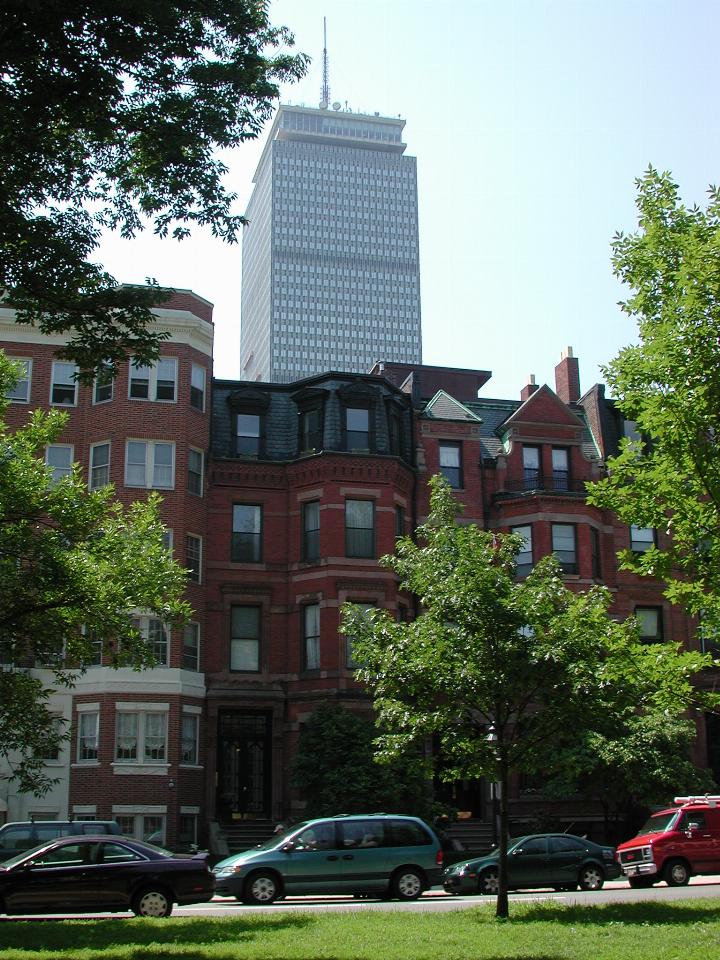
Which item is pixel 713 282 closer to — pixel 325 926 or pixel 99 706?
pixel 325 926

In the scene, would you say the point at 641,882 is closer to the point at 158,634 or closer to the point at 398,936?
the point at 398,936

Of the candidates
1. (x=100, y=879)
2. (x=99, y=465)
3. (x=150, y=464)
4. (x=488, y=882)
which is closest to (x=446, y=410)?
(x=150, y=464)

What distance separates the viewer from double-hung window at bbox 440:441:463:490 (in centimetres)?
4081

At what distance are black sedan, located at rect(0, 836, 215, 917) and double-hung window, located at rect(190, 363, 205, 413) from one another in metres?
19.9

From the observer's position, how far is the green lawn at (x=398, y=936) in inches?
548

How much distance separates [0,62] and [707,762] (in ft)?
116

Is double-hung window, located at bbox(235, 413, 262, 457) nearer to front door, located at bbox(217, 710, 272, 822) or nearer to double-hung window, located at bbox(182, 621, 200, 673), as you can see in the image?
double-hung window, located at bbox(182, 621, 200, 673)

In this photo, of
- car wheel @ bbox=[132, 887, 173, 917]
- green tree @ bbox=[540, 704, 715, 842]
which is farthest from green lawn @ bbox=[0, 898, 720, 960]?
green tree @ bbox=[540, 704, 715, 842]

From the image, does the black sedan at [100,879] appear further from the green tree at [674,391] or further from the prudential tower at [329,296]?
the prudential tower at [329,296]

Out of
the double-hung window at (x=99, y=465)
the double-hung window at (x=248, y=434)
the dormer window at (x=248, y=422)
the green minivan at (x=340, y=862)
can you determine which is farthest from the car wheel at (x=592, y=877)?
the double-hung window at (x=99, y=465)

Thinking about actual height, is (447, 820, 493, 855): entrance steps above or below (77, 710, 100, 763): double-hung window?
below

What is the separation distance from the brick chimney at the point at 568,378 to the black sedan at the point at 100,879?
30.7m

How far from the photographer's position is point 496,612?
19500mm

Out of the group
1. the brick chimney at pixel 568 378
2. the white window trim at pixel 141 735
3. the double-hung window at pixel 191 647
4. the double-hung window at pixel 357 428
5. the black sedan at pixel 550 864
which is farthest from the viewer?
the brick chimney at pixel 568 378
